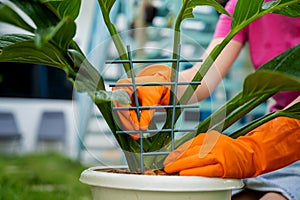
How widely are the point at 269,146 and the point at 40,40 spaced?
0.41m

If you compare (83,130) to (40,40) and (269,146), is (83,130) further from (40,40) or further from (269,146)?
(40,40)

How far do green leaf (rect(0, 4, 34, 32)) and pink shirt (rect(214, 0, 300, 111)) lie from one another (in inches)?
26.7

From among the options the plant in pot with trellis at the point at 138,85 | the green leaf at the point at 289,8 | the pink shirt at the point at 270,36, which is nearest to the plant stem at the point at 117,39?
the plant in pot with trellis at the point at 138,85

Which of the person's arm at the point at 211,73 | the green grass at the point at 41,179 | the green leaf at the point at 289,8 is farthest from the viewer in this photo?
the green grass at the point at 41,179

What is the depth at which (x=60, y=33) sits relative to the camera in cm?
65

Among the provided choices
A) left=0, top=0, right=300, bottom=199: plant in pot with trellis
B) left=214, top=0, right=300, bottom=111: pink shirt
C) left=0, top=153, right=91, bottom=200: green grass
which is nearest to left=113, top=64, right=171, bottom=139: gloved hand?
left=0, top=0, right=300, bottom=199: plant in pot with trellis

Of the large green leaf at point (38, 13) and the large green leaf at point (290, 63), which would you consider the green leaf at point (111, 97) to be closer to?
the large green leaf at point (38, 13)

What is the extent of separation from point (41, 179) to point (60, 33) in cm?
230

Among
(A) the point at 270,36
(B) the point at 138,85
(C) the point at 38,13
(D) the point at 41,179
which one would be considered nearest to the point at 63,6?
(C) the point at 38,13

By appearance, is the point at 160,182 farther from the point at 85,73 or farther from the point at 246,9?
the point at 246,9

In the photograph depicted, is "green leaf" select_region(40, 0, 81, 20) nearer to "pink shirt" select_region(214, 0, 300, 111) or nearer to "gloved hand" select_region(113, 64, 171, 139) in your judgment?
"gloved hand" select_region(113, 64, 171, 139)

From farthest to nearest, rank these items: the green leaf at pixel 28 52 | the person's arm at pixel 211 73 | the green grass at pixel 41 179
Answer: the green grass at pixel 41 179, the person's arm at pixel 211 73, the green leaf at pixel 28 52

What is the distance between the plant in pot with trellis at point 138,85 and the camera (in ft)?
2.11

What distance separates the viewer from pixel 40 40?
56 centimetres
